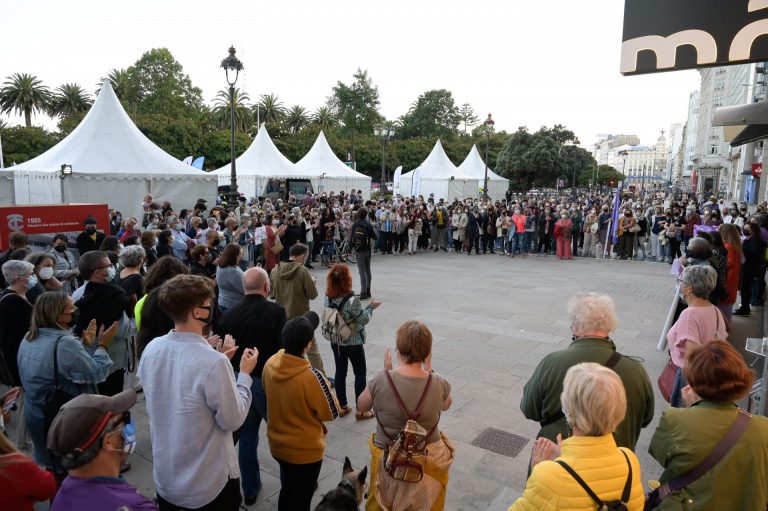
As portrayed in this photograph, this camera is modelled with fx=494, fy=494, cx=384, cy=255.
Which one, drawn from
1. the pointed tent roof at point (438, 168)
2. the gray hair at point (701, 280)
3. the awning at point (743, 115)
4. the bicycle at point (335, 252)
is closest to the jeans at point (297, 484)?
the gray hair at point (701, 280)

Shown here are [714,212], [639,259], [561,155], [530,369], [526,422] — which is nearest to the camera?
[526,422]

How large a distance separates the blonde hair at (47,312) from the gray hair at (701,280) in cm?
492

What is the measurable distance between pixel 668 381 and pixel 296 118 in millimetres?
68275

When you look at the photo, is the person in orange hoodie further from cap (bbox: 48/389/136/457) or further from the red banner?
the red banner

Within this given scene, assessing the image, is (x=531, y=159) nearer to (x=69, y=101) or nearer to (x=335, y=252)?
(x=335, y=252)

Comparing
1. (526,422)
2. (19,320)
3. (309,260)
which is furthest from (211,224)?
(526,422)

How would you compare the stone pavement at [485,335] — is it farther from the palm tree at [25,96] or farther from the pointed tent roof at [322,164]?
the palm tree at [25,96]

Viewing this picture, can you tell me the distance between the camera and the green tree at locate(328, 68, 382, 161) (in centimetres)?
7088

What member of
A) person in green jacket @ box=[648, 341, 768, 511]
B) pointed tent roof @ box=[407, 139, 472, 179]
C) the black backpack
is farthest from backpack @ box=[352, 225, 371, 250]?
pointed tent roof @ box=[407, 139, 472, 179]

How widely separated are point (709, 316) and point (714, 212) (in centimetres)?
1226

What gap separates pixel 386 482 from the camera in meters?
2.81

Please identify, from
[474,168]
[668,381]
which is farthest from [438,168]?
[668,381]

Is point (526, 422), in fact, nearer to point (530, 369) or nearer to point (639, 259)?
point (530, 369)

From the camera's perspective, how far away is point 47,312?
11.3 ft
